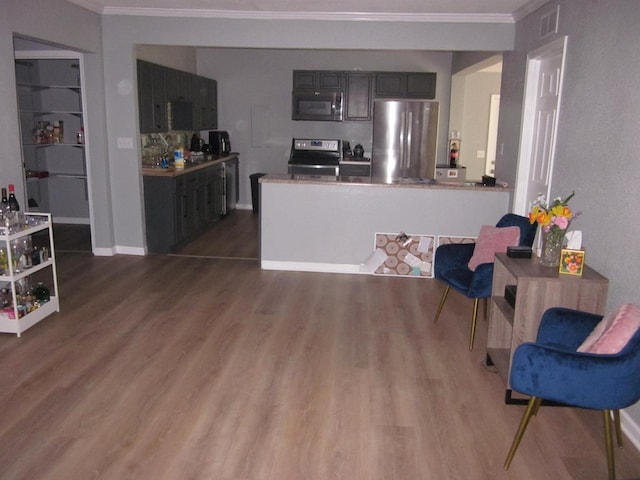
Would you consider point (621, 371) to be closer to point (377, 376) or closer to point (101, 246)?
point (377, 376)

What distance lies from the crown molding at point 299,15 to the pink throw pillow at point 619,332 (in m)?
3.63

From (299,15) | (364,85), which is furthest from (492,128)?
(299,15)

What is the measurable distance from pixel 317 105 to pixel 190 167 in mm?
2349

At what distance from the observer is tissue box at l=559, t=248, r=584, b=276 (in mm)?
2834

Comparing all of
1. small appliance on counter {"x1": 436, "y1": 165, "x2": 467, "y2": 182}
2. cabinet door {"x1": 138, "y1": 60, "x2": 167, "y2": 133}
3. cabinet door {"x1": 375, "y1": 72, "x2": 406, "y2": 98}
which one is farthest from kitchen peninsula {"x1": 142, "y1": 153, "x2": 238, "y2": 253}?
small appliance on counter {"x1": 436, "y1": 165, "x2": 467, "y2": 182}

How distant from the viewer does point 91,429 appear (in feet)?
8.52

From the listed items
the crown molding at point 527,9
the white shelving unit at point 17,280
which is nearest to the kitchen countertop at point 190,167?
the white shelving unit at point 17,280

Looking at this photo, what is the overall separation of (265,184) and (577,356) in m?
3.60

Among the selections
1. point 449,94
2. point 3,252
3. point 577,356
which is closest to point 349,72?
point 449,94

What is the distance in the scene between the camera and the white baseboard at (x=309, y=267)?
532 centimetres

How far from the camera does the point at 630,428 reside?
2.66 metres

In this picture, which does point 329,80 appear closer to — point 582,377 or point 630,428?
point 630,428

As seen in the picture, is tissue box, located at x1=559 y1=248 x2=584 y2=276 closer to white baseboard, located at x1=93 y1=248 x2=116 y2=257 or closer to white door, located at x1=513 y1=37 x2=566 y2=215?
white door, located at x1=513 y1=37 x2=566 y2=215

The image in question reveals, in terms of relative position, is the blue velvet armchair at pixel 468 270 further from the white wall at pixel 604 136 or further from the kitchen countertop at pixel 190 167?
the kitchen countertop at pixel 190 167
